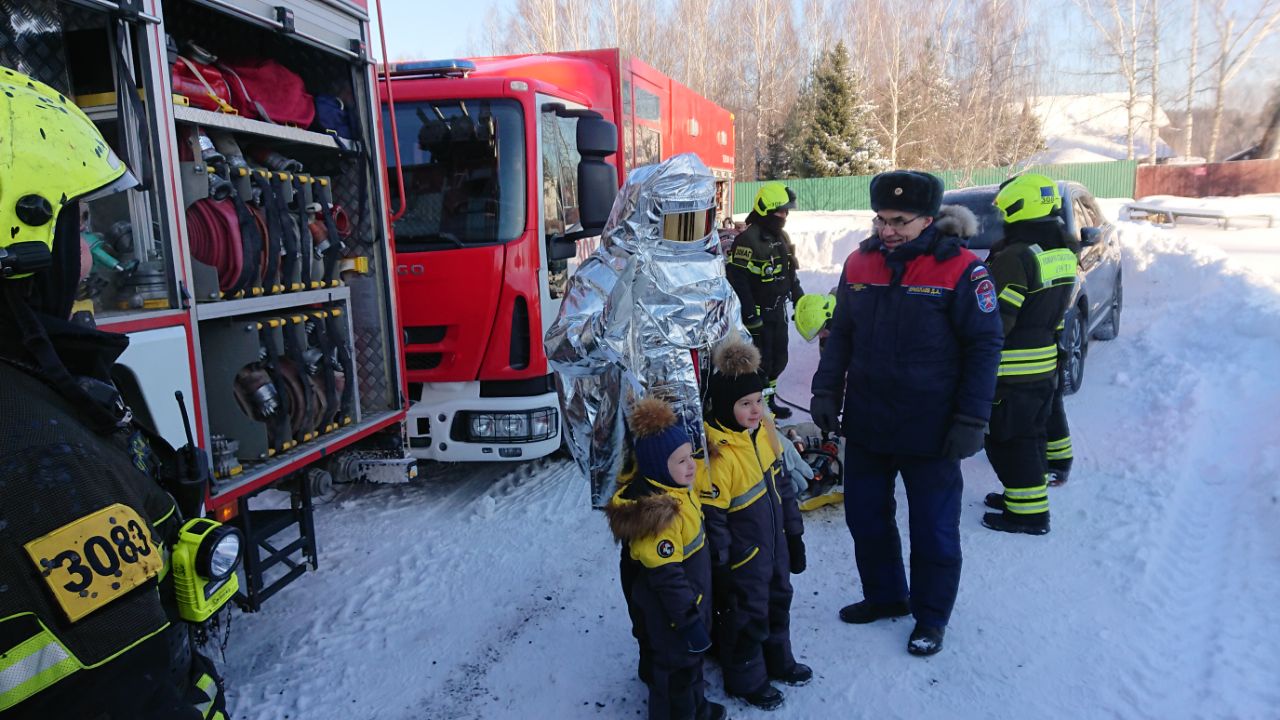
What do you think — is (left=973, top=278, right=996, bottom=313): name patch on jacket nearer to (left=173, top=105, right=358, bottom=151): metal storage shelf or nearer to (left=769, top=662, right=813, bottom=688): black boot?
(left=769, top=662, right=813, bottom=688): black boot

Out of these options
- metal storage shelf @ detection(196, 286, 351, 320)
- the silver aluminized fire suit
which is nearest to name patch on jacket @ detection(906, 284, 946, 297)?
the silver aluminized fire suit

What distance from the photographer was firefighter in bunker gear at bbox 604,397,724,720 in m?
2.66

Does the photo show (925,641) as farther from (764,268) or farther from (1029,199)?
(764,268)

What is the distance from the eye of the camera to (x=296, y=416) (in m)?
3.76

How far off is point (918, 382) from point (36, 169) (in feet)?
10.1

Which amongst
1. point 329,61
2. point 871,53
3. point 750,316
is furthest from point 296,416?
point 871,53

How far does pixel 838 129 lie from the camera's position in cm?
3438

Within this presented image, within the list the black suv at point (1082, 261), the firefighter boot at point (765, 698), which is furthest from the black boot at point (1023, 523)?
the black suv at point (1082, 261)

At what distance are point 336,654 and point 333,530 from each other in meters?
1.45

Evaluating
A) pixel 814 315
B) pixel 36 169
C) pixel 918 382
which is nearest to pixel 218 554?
pixel 36 169

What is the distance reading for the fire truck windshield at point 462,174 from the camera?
5.13 m

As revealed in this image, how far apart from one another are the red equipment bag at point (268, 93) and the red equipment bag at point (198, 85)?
11 cm

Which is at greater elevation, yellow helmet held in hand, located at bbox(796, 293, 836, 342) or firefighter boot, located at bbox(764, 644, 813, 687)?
yellow helmet held in hand, located at bbox(796, 293, 836, 342)

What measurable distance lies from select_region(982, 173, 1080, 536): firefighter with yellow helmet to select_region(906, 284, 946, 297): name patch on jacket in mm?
1448
